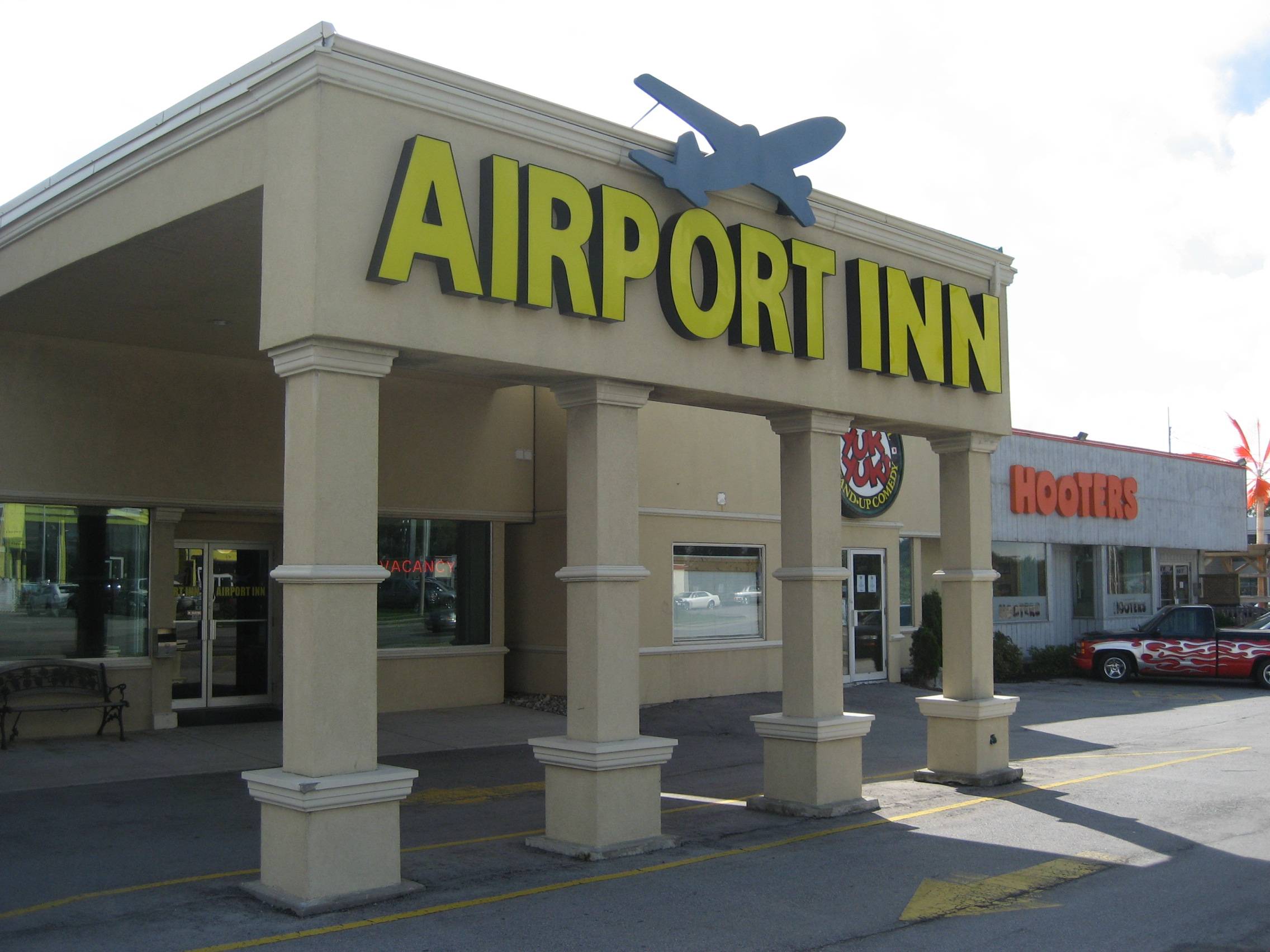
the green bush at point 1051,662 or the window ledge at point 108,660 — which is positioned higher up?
the window ledge at point 108,660

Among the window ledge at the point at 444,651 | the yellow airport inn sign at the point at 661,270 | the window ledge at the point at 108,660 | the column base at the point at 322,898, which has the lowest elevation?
the column base at the point at 322,898

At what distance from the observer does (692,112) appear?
32.1 feet

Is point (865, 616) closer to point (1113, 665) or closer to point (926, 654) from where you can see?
point (926, 654)

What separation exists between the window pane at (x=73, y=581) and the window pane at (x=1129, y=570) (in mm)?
23870

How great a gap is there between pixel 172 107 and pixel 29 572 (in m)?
7.52

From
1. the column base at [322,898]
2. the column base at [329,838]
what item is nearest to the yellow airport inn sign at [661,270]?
the column base at [329,838]

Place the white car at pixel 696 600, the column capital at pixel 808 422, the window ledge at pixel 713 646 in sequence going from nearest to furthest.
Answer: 1. the column capital at pixel 808 422
2. the window ledge at pixel 713 646
3. the white car at pixel 696 600

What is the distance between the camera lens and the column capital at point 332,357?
741 centimetres

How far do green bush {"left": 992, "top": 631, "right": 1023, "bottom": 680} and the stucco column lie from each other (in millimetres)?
17188

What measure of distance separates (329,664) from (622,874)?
8.84ft

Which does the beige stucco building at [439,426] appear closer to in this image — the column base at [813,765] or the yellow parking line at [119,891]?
the column base at [813,765]

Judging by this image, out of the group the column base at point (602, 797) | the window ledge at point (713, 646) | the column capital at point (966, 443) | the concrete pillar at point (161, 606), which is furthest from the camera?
the window ledge at point (713, 646)

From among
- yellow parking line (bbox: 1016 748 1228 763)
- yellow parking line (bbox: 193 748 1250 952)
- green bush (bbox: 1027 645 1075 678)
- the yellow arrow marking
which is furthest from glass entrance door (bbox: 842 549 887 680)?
the yellow arrow marking

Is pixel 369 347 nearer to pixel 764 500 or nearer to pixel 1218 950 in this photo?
pixel 1218 950
